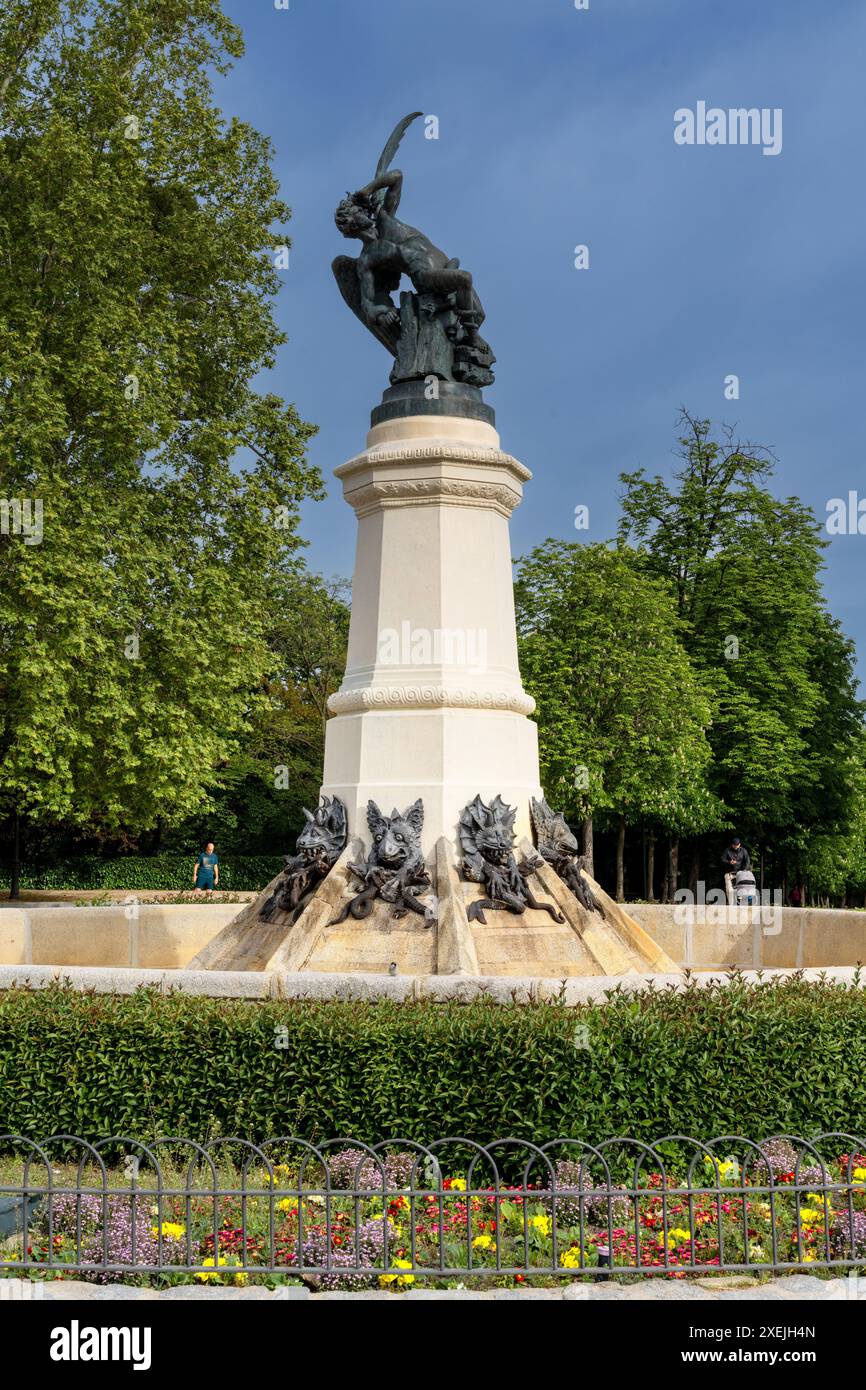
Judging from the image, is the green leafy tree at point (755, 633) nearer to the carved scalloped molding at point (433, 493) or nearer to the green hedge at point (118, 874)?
the green hedge at point (118, 874)

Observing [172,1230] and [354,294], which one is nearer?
[172,1230]

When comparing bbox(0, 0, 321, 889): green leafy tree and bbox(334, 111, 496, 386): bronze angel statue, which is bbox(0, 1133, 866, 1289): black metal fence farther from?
bbox(0, 0, 321, 889): green leafy tree

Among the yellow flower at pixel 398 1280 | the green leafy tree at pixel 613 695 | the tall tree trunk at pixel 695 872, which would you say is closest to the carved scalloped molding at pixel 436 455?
the yellow flower at pixel 398 1280

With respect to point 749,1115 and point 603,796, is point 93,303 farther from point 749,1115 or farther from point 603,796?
point 749,1115

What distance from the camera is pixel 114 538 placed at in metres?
23.0

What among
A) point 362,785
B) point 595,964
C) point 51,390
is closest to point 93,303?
point 51,390

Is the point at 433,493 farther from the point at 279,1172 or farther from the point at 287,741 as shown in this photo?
the point at 287,741

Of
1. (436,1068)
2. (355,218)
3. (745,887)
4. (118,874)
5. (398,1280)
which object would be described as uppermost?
(355,218)

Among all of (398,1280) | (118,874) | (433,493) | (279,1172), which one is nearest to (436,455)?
(433,493)

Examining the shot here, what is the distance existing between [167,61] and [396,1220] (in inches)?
966

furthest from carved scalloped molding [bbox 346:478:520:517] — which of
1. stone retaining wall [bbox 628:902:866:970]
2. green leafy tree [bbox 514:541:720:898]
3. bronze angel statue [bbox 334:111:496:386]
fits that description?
green leafy tree [bbox 514:541:720:898]

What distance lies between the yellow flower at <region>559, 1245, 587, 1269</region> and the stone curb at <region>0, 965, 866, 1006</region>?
186 cm

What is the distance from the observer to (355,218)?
484 inches

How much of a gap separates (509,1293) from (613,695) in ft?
85.2
